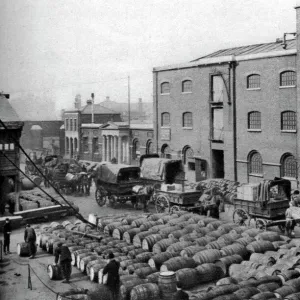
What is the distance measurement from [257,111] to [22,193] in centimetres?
1719

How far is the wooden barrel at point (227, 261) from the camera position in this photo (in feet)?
50.8

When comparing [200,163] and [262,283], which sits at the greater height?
[200,163]

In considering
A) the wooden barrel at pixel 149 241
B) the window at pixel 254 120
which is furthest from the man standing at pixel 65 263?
the window at pixel 254 120

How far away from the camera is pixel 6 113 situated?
82.0ft

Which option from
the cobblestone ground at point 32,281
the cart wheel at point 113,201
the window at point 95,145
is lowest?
the cobblestone ground at point 32,281

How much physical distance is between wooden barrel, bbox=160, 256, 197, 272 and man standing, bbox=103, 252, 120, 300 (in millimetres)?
2226

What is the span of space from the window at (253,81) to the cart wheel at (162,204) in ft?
41.3

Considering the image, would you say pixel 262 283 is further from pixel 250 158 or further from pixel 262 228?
pixel 250 158

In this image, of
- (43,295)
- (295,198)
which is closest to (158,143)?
(295,198)

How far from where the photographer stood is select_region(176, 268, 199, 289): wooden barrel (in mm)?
14508

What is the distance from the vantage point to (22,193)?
29906 millimetres

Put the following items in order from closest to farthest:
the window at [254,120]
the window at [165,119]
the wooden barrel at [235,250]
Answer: the wooden barrel at [235,250], the window at [254,120], the window at [165,119]

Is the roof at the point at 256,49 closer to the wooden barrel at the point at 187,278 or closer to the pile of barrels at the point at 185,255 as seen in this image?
the pile of barrels at the point at 185,255

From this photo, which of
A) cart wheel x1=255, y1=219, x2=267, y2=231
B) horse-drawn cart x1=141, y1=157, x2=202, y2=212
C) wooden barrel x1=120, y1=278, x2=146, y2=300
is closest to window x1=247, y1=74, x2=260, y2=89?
horse-drawn cart x1=141, y1=157, x2=202, y2=212
